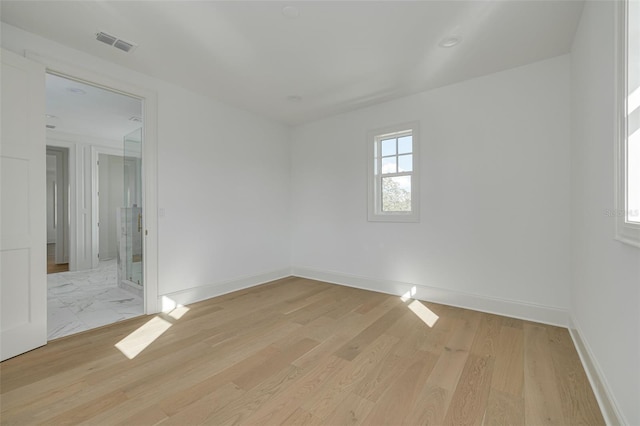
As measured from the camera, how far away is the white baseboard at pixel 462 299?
278 cm

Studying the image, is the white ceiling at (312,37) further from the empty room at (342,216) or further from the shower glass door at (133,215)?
the shower glass door at (133,215)

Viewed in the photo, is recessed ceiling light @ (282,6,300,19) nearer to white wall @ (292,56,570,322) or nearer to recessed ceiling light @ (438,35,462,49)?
recessed ceiling light @ (438,35,462,49)

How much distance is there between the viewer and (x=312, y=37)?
2.46 metres

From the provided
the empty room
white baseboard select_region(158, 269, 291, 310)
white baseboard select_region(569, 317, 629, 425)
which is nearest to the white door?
the empty room

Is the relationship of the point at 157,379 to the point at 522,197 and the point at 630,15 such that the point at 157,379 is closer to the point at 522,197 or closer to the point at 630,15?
the point at 630,15

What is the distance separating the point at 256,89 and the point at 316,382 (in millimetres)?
3309

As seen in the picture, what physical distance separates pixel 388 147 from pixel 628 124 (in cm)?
279

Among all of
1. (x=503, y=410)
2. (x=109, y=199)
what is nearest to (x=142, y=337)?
(x=503, y=410)

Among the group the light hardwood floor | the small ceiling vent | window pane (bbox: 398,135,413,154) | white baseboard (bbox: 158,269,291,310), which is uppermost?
the small ceiling vent

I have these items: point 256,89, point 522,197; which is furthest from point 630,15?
point 256,89

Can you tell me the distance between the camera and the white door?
2158mm

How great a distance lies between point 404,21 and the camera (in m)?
2.26

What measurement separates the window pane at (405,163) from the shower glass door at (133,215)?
370 cm

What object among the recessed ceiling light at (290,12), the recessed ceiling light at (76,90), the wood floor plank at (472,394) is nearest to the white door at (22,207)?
the recessed ceiling light at (76,90)
